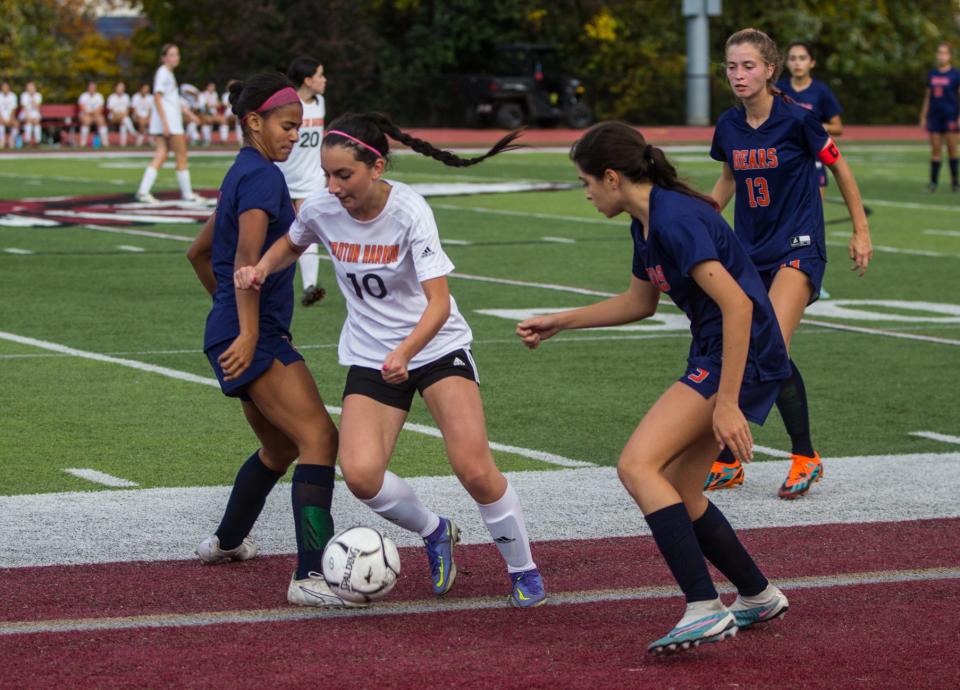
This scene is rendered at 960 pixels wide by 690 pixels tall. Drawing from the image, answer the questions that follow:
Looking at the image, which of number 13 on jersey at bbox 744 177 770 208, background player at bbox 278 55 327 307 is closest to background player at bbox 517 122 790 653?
→ number 13 on jersey at bbox 744 177 770 208

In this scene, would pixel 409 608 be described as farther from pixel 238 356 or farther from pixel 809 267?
pixel 809 267

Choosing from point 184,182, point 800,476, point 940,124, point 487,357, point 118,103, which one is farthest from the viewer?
point 118,103

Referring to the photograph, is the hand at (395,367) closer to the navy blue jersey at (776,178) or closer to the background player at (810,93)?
the navy blue jersey at (776,178)

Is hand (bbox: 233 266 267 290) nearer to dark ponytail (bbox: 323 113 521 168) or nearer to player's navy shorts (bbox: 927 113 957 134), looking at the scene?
dark ponytail (bbox: 323 113 521 168)

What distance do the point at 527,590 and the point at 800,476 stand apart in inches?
88.9

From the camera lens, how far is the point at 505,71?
56281 millimetres

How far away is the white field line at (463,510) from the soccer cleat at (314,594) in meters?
0.80

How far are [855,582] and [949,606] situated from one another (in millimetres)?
425

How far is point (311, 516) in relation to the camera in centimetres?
613

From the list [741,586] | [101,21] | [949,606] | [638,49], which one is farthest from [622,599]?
[101,21]

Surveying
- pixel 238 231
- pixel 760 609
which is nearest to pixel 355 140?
pixel 238 231

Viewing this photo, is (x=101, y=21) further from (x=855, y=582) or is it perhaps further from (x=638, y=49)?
(x=855, y=582)

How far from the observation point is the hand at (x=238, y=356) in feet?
19.9

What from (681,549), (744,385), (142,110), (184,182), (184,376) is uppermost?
(744,385)
